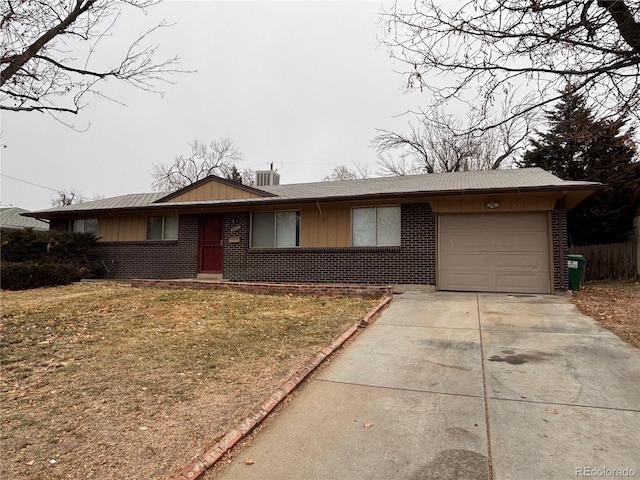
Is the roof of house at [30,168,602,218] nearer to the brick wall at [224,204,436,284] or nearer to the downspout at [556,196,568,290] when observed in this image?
the brick wall at [224,204,436,284]

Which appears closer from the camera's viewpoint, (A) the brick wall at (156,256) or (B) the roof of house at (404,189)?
(B) the roof of house at (404,189)

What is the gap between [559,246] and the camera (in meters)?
9.41

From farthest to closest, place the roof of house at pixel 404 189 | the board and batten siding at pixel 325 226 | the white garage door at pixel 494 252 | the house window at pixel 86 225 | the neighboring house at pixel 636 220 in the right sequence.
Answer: the neighboring house at pixel 636 220 → the house window at pixel 86 225 → the board and batten siding at pixel 325 226 → the white garage door at pixel 494 252 → the roof of house at pixel 404 189

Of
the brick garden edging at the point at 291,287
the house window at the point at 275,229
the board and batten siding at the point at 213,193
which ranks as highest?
the board and batten siding at the point at 213,193

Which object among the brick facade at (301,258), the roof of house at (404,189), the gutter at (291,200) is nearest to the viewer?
the gutter at (291,200)

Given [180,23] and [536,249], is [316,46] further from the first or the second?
[536,249]

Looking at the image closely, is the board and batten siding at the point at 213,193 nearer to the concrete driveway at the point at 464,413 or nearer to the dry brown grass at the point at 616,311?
→ the concrete driveway at the point at 464,413

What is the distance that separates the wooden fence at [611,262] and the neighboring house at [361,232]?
6.94m

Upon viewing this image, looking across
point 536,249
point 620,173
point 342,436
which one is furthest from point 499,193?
point 620,173

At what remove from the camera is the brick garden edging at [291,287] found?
951 centimetres

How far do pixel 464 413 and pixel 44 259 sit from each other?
46.3 ft

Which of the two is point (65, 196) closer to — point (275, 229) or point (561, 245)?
point (275, 229)

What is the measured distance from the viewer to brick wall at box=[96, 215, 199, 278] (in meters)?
13.0
